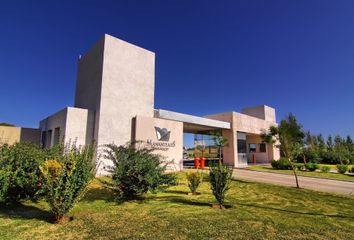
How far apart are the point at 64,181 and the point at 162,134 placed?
35.8 feet

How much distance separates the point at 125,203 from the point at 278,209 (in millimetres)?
5164

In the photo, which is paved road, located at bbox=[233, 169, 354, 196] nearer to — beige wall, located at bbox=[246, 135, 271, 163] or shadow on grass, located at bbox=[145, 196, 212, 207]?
shadow on grass, located at bbox=[145, 196, 212, 207]

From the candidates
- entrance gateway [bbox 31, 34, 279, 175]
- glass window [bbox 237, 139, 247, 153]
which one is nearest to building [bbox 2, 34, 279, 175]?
entrance gateway [bbox 31, 34, 279, 175]

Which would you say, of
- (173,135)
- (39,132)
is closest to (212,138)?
(173,135)

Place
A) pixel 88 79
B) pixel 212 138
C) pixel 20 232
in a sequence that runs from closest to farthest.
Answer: pixel 20 232 < pixel 88 79 < pixel 212 138

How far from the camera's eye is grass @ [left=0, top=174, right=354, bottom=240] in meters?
4.73

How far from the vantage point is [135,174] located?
762 centimetres

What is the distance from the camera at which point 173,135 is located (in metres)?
17.0

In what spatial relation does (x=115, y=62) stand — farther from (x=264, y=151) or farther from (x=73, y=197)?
(x=264, y=151)

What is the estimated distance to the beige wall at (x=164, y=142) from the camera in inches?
600

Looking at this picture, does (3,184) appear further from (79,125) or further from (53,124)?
(53,124)

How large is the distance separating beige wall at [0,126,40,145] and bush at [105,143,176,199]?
38.9 feet

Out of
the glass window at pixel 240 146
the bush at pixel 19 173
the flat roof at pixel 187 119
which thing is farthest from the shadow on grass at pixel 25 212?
the glass window at pixel 240 146

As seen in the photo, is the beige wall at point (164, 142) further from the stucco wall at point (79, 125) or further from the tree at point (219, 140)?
the tree at point (219, 140)
